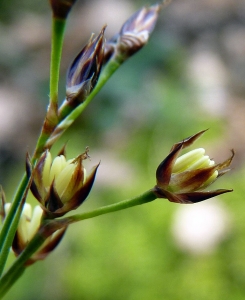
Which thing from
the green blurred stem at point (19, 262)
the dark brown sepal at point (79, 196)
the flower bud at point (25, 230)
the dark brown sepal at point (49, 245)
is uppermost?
the dark brown sepal at point (79, 196)

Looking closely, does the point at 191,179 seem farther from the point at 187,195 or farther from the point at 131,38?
the point at 131,38

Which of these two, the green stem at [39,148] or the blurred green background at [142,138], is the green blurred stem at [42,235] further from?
the blurred green background at [142,138]

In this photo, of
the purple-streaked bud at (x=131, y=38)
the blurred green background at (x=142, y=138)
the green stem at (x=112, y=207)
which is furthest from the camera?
the blurred green background at (x=142, y=138)

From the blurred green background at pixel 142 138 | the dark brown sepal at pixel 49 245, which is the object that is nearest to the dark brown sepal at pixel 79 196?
the dark brown sepal at pixel 49 245

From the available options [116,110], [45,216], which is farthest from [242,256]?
[45,216]

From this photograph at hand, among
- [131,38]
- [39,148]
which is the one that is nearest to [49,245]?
[39,148]

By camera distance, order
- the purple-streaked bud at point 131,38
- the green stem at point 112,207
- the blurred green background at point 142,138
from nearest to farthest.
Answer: the green stem at point 112,207 → the purple-streaked bud at point 131,38 → the blurred green background at point 142,138

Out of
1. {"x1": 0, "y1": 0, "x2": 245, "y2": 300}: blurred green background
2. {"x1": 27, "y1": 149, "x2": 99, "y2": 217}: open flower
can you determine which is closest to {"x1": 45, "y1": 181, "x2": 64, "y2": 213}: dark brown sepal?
{"x1": 27, "y1": 149, "x2": 99, "y2": 217}: open flower
